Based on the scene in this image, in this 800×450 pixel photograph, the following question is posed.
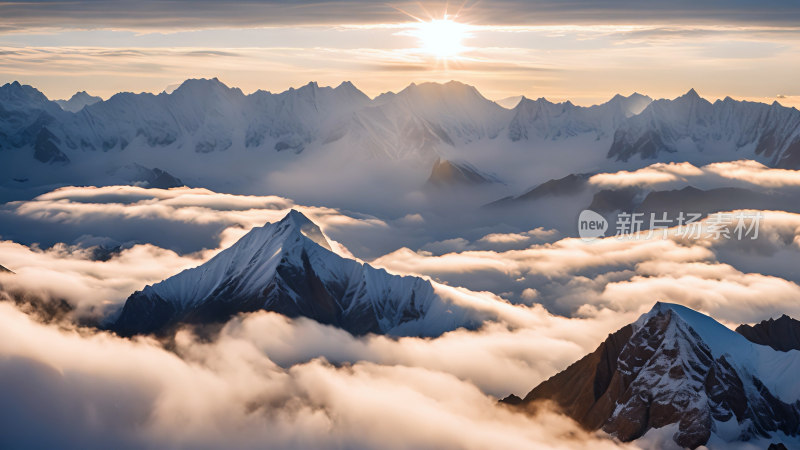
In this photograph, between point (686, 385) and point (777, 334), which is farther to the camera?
point (777, 334)

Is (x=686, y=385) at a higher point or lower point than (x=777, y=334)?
lower

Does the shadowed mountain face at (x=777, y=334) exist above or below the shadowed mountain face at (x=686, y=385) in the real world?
above

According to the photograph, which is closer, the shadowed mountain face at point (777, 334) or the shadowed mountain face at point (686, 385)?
the shadowed mountain face at point (686, 385)

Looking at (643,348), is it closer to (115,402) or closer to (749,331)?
(749,331)

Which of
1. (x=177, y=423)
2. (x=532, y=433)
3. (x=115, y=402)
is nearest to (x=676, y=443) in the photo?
(x=532, y=433)

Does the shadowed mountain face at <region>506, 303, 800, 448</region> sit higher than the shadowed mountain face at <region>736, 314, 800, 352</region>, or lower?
lower

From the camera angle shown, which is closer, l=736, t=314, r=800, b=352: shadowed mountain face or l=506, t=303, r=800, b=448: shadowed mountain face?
l=506, t=303, r=800, b=448: shadowed mountain face
